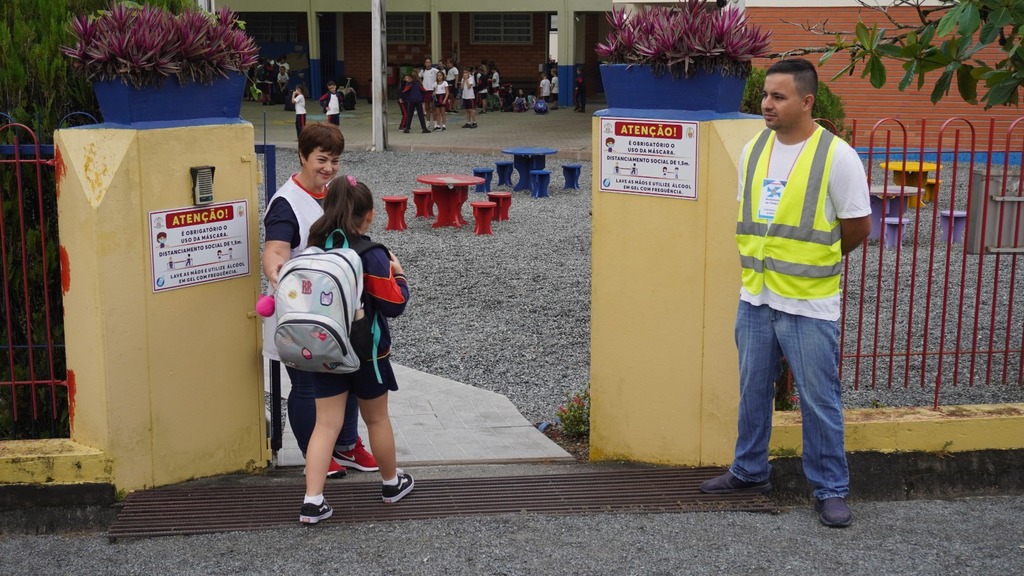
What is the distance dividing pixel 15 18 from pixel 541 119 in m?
25.8

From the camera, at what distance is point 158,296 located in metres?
4.91

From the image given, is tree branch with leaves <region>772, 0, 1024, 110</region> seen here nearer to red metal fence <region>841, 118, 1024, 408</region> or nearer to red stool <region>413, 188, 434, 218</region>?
red metal fence <region>841, 118, 1024, 408</region>

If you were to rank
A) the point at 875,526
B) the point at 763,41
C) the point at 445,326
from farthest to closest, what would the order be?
the point at 445,326 < the point at 763,41 < the point at 875,526

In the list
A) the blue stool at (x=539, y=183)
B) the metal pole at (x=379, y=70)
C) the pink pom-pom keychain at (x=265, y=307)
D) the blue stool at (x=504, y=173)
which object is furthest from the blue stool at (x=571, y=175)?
the pink pom-pom keychain at (x=265, y=307)

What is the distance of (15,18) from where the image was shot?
520cm

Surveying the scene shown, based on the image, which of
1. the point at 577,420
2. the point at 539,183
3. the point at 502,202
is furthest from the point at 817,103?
the point at 539,183

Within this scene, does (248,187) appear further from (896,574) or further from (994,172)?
(994,172)

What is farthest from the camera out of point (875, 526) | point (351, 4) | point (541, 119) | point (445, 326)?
point (351, 4)

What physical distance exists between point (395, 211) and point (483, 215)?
1.11 meters

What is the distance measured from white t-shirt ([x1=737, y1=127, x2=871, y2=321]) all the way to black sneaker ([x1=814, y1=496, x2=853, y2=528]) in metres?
0.78

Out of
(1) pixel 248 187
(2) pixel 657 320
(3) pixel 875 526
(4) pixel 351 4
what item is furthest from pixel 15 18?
(4) pixel 351 4

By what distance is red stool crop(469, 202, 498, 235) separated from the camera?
13633 mm

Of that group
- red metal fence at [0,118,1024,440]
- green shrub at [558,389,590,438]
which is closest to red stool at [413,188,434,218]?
red metal fence at [0,118,1024,440]

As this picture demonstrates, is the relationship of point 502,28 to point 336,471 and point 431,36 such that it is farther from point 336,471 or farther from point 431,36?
point 336,471
